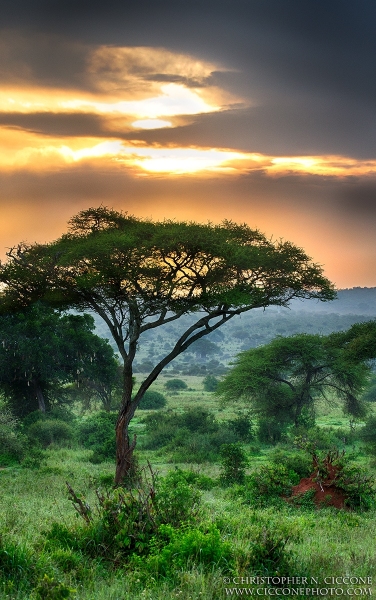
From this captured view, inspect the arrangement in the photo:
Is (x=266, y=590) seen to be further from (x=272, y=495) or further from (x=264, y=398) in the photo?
(x=264, y=398)

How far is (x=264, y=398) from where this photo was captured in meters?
35.6

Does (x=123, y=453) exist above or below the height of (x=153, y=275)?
below

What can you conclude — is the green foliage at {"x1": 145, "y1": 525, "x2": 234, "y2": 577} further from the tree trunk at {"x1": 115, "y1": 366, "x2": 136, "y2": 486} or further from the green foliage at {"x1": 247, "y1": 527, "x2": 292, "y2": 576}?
the tree trunk at {"x1": 115, "y1": 366, "x2": 136, "y2": 486}

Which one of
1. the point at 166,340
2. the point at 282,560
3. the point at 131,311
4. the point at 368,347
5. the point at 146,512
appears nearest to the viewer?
the point at 282,560

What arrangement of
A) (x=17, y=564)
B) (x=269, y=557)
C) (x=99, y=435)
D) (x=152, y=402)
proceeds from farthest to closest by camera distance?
1. (x=152, y=402)
2. (x=99, y=435)
3. (x=269, y=557)
4. (x=17, y=564)

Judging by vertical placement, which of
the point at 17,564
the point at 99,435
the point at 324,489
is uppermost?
the point at 17,564

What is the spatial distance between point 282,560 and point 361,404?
31.7m

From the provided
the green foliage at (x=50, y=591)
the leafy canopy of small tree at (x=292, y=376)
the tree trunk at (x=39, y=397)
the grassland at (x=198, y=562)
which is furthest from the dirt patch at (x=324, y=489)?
the tree trunk at (x=39, y=397)

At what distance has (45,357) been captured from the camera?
102 ft

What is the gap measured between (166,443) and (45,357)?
8128 mm

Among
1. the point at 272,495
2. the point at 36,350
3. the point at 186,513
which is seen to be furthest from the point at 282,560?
the point at 36,350

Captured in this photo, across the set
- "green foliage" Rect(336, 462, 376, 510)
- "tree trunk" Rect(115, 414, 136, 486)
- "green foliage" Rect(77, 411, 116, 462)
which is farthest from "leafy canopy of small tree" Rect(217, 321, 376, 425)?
"green foliage" Rect(336, 462, 376, 510)

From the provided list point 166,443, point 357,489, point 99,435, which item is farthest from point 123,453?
point 166,443

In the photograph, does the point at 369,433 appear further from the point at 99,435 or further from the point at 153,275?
the point at 153,275
